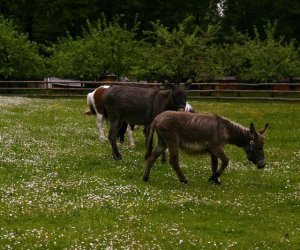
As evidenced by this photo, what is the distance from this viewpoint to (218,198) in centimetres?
1115

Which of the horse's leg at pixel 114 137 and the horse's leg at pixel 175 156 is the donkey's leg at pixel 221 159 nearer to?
the horse's leg at pixel 175 156

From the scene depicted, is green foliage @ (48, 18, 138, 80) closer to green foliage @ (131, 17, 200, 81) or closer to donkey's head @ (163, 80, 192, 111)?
green foliage @ (131, 17, 200, 81)

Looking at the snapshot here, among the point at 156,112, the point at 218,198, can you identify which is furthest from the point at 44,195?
the point at 156,112

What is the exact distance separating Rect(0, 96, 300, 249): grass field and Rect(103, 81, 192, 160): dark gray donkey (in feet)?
3.35

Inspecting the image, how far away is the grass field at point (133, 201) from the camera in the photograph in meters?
8.49

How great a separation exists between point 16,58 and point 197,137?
118ft

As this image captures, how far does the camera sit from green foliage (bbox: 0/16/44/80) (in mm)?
45750

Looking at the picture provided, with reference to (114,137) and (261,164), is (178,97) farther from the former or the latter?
(261,164)

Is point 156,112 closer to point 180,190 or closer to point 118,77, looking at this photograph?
point 180,190

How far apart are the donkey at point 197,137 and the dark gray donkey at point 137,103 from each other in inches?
90.8

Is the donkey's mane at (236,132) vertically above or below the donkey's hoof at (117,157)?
above

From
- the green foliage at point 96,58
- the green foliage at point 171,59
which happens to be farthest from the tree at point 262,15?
the green foliage at point 96,58

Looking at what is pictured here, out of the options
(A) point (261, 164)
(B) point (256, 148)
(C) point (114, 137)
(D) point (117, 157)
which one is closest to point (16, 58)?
(C) point (114, 137)

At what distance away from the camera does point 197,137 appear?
12414 millimetres
